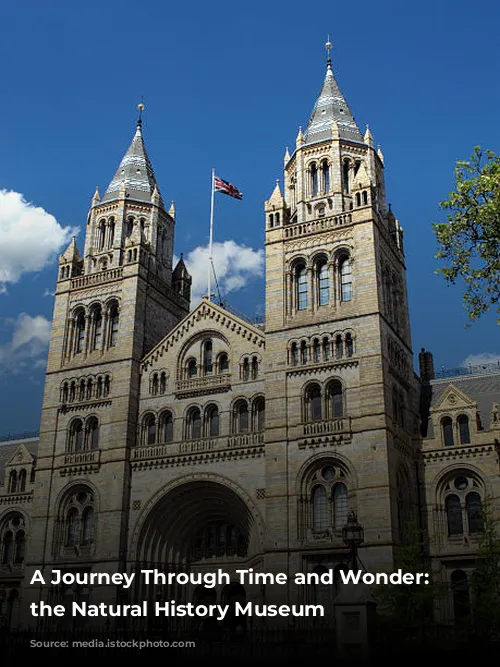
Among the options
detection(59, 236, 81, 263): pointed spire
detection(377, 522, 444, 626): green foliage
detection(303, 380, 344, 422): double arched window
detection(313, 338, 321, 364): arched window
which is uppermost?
detection(59, 236, 81, 263): pointed spire

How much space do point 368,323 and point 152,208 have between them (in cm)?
Result: 2100

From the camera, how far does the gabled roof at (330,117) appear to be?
Answer: 5097cm

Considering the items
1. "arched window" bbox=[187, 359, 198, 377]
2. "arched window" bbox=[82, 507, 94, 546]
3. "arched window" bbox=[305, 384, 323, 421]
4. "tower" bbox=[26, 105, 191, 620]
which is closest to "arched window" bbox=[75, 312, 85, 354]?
"tower" bbox=[26, 105, 191, 620]

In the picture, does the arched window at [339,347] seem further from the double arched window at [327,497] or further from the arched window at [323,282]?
the double arched window at [327,497]

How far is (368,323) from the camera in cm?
4294

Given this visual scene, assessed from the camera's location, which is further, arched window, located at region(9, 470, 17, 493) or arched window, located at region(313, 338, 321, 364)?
arched window, located at region(9, 470, 17, 493)

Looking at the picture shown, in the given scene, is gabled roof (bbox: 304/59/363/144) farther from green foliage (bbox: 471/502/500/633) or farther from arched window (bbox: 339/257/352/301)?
green foliage (bbox: 471/502/500/633)

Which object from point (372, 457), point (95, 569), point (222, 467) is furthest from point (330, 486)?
point (95, 569)

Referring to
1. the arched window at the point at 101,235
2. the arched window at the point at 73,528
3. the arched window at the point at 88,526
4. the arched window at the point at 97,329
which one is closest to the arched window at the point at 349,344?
the arched window at the point at 97,329

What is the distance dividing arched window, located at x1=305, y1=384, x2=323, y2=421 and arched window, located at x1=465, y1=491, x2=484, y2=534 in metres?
9.51

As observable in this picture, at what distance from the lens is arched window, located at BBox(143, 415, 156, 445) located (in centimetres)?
4813

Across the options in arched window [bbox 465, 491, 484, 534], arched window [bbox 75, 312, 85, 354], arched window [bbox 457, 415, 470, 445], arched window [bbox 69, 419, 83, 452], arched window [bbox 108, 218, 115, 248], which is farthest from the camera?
arched window [bbox 108, 218, 115, 248]

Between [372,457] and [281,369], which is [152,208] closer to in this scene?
[281,369]

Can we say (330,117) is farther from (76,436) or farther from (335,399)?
(76,436)
